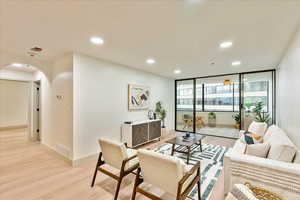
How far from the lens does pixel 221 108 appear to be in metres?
6.66

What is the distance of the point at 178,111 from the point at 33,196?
18.0ft

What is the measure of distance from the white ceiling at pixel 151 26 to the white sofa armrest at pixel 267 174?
5.71 ft

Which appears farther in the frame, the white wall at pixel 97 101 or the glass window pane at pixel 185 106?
the glass window pane at pixel 185 106

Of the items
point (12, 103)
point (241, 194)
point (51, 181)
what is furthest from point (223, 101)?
point (12, 103)

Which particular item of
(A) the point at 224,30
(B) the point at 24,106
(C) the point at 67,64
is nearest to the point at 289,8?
(A) the point at 224,30

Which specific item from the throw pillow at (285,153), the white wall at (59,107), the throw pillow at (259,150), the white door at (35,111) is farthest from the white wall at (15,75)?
the throw pillow at (285,153)

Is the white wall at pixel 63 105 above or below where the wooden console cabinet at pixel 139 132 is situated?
above

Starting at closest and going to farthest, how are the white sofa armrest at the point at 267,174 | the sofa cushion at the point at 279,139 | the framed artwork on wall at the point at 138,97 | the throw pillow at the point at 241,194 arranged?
the throw pillow at the point at 241,194
the white sofa armrest at the point at 267,174
the sofa cushion at the point at 279,139
the framed artwork on wall at the point at 138,97

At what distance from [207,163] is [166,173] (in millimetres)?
1846

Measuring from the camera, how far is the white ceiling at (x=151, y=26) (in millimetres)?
1462

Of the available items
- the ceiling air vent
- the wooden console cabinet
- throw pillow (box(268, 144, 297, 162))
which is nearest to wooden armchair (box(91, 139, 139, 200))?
the wooden console cabinet

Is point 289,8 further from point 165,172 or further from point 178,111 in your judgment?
point 178,111

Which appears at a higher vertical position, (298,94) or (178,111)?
(298,94)

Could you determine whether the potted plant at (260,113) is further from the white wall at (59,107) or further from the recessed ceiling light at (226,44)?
the white wall at (59,107)
